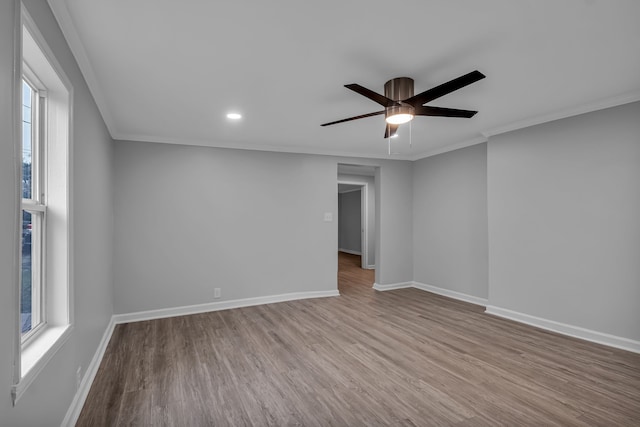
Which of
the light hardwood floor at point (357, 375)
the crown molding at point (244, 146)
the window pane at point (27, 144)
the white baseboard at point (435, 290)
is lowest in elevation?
the light hardwood floor at point (357, 375)

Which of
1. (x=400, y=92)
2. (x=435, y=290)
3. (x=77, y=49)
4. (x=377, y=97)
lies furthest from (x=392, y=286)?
(x=77, y=49)

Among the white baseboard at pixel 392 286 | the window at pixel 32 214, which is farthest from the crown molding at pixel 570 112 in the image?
the window at pixel 32 214

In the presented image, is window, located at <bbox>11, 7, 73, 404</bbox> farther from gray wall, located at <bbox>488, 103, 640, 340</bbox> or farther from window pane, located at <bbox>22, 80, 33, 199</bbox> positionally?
gray wall, located at <bbox>488, 103, 640, 340</bbox>

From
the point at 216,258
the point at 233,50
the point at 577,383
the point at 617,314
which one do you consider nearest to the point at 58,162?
the point at 233,50

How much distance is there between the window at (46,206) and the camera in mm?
1709

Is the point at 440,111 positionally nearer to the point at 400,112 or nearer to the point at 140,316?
the point at 400,112

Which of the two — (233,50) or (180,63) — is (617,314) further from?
(180,63)

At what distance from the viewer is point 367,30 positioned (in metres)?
1.98

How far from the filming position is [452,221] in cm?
528

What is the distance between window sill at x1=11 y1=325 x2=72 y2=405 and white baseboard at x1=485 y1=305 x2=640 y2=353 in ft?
14.7

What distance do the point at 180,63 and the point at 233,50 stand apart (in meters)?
0.46

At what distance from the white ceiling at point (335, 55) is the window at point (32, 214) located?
1.72ft

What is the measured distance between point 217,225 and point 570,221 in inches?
170

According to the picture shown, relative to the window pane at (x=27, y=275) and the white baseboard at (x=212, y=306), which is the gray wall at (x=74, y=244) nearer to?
the window pane at (x=27, y=275)
